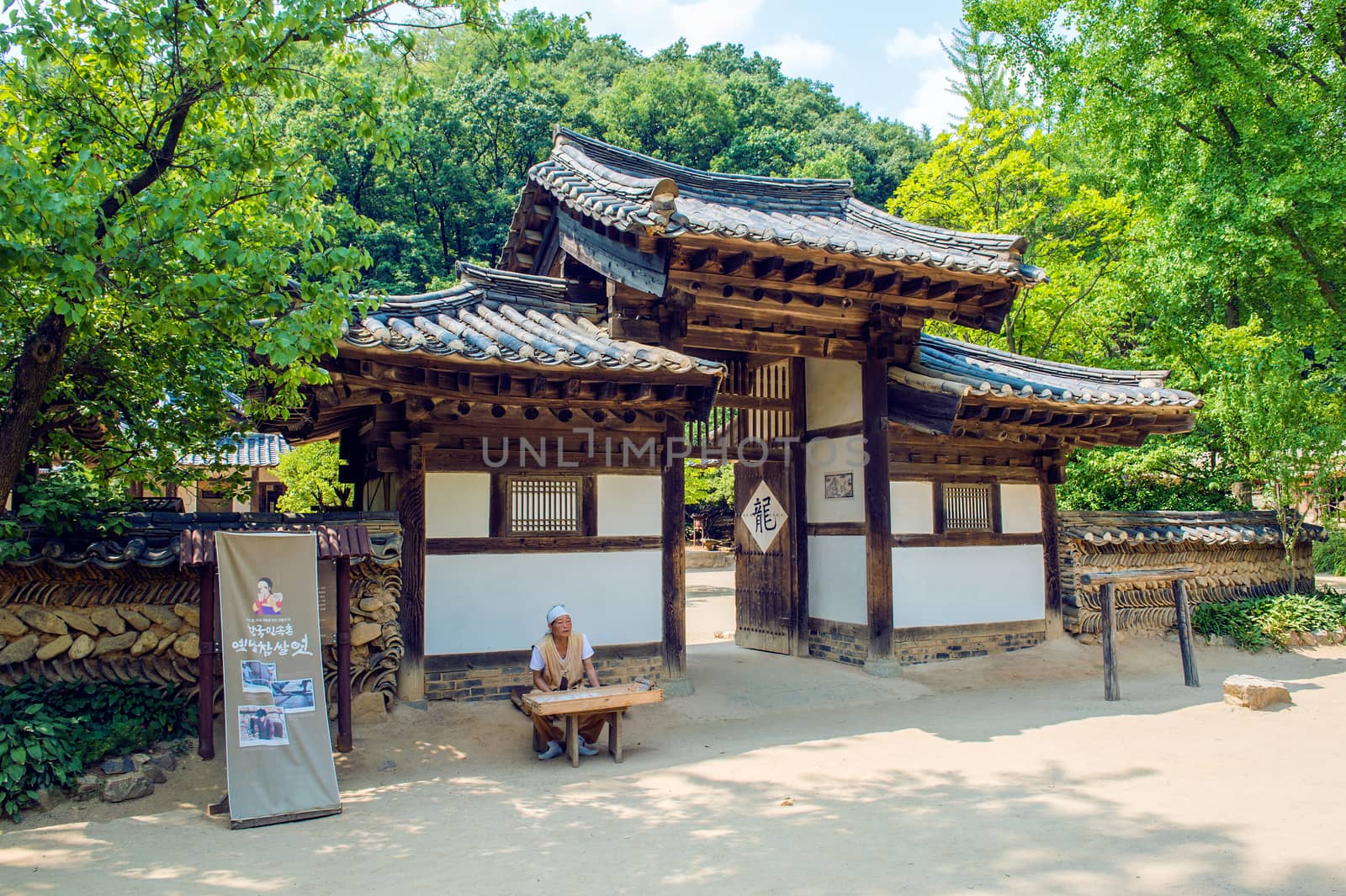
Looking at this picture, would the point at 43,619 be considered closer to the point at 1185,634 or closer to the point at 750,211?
the point at 750,211

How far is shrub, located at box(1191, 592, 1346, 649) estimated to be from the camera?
1181 cm

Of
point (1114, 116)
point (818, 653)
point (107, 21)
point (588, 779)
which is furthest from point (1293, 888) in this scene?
point (1114, 116)

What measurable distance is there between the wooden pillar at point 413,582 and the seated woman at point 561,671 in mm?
1352

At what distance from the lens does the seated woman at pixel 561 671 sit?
22.9 feet

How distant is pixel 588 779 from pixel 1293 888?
14.1ft

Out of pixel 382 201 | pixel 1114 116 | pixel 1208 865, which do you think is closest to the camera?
pixel 1208 865

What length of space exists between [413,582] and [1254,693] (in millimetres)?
8148

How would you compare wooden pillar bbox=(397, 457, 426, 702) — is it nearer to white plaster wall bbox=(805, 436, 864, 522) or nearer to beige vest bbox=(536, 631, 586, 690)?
beige vest bbox=(536, 631, 586, 690)

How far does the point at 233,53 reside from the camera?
509 centimetres

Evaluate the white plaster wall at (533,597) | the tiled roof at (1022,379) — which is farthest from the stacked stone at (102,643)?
the tiled roof at (1022,379)

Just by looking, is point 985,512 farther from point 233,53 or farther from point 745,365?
point 233,53

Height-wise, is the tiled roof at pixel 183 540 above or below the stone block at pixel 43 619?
above

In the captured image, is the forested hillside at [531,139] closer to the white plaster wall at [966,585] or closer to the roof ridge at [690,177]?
the roof ridge at [690,177]

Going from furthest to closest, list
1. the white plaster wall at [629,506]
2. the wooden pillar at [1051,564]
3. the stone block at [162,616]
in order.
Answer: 1. the wooden pillar at [1051,564]
2. the white plaster wall at [629,506]
3. the stone block at [162,616]
